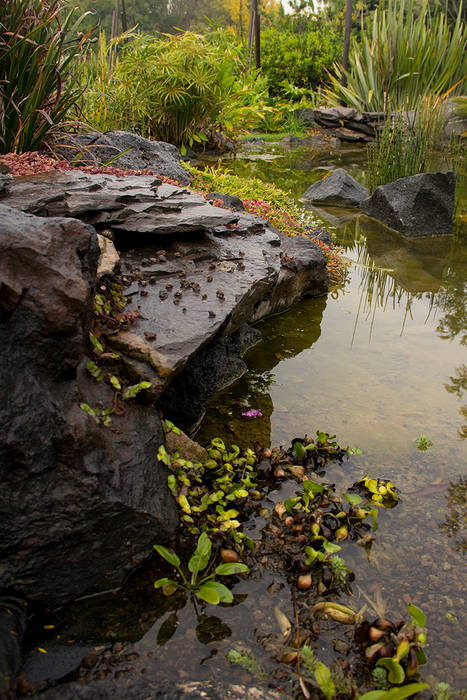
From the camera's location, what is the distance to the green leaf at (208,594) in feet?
6.55

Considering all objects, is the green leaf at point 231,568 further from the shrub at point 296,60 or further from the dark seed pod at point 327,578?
the shrub at point 296,60

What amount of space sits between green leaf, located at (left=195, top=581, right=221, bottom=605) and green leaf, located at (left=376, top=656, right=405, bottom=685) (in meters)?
0.60

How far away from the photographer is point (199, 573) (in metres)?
2.23

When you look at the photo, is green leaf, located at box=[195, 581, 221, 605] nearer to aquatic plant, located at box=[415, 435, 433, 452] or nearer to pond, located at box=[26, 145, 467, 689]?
pond, located at box=[26, 145, 467, 689]

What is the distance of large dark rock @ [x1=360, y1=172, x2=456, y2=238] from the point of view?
7059 millimetres

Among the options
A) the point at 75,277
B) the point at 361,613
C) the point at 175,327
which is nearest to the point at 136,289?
the point at 175,327

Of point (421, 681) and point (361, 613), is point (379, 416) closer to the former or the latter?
point (361, 613)

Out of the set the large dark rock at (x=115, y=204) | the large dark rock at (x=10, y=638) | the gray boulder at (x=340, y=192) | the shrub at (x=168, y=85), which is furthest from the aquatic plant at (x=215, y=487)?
the shrub at (x=168, y=85)

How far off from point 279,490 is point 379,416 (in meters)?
0.99

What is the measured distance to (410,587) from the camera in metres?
2.21

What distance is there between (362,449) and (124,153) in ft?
14.6

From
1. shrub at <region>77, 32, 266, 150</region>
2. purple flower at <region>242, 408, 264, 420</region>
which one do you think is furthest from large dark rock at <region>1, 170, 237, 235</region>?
shrub at <region>77, 32, 266, 150</region>

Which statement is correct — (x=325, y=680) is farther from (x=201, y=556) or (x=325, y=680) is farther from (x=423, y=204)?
(x=423, y=204)

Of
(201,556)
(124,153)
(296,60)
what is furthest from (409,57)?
(201,556)
